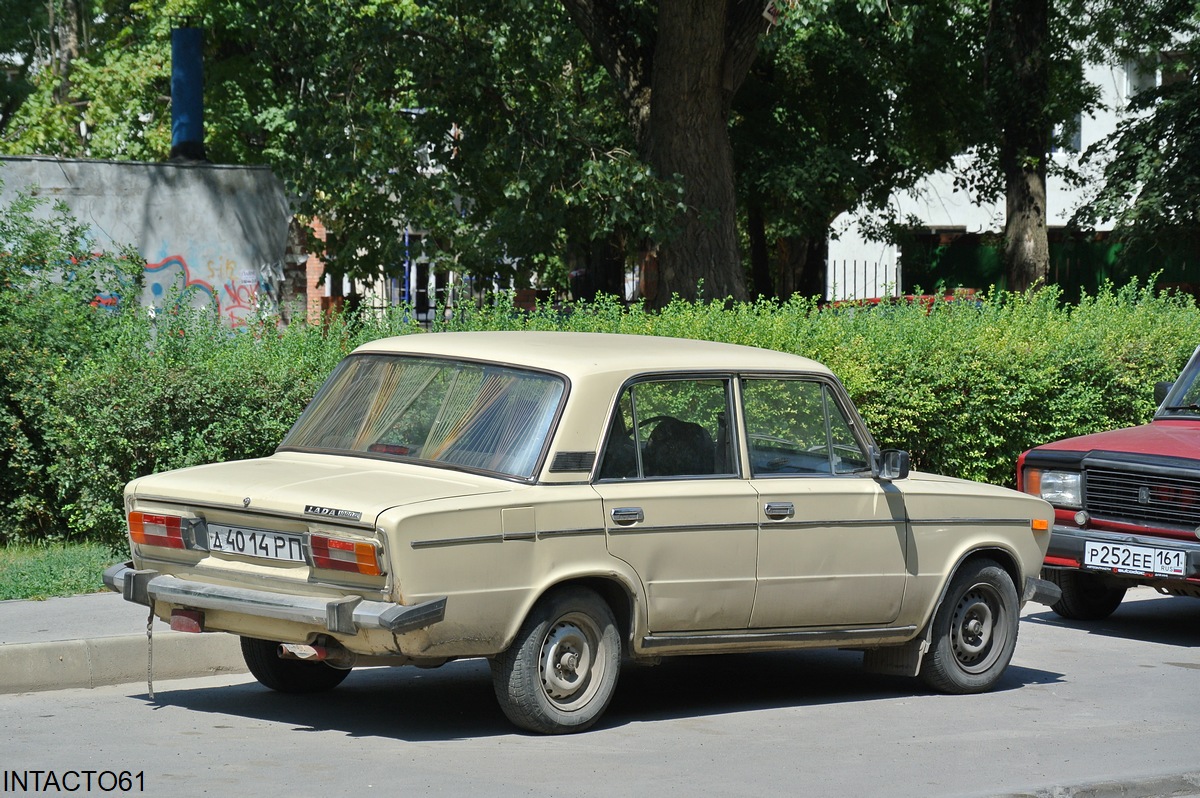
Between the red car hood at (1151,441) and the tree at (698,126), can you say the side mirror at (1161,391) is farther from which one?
the tree at (698,126)

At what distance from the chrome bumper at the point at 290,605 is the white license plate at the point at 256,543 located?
15cm

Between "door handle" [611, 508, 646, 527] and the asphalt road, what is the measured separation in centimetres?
92

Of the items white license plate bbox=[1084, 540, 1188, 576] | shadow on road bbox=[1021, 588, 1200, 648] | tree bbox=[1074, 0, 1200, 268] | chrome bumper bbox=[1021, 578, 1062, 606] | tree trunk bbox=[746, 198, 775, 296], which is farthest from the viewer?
tree trunk bbox=[746, 198, 775, 296]

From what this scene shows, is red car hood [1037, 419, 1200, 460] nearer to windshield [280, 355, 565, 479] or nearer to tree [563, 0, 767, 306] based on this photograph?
windshield [280, 355, 565, 479]

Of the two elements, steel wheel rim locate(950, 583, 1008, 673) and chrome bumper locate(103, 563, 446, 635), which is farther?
steel wheel rim locate(950, 583, 1008, 673)

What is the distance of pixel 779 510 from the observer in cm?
693

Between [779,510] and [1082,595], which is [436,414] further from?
[1082,595]

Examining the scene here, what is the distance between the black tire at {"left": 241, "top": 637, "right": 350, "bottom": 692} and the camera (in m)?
7.12

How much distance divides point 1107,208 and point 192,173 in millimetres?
16413

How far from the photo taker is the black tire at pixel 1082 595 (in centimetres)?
1018

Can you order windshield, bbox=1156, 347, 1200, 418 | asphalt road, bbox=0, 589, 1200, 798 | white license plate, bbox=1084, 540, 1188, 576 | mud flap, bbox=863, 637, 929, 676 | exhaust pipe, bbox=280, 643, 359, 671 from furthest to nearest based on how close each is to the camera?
1. windshield, bbox=1156, 347, 1200, 418
2. white license plate, bbox=1084, 540, 1188, 576
3. mud flap, bbox=863, 637, 929, 676
4. exhaust pipe, bbox=280, 643, 359, 671
5. asphalt road, bbox=0, 589, 1200, 798

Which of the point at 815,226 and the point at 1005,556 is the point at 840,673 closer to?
the point at 1005,556

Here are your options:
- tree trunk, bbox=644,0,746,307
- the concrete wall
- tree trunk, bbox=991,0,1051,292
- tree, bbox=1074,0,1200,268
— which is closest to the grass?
the concrete wall

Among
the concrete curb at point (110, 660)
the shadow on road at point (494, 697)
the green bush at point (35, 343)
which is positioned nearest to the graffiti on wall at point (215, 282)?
the green bush at point (35, 343)
